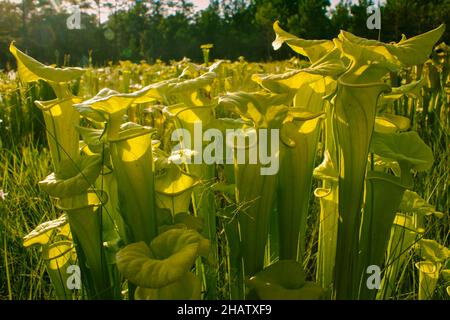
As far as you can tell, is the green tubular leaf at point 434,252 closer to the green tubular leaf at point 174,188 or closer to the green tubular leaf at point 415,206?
the green tubular leaf at point 415,206

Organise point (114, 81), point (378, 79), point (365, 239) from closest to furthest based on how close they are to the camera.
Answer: point (378, 79)
point (365, 239)
point (114, 81)

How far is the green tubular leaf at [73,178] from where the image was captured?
0.81 m

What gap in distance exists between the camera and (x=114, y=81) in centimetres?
468

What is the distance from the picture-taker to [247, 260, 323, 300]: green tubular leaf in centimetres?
83

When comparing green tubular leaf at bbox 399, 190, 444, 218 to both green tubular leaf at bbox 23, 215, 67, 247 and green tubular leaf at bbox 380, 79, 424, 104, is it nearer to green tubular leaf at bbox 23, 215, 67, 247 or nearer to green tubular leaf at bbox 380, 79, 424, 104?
green tubular leaf at bbox 380, 79, 424, 104

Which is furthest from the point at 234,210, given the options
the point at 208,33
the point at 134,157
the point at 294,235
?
the point at 208,33

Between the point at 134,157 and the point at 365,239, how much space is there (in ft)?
1.74

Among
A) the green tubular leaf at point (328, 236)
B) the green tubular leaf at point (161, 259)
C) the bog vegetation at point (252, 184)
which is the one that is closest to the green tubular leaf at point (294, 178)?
the bog vegetation at point (252, 184)

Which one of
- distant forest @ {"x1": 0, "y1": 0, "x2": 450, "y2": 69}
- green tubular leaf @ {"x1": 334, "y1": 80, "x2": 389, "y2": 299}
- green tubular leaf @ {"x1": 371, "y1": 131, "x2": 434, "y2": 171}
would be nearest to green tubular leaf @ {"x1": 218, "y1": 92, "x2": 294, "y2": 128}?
green tubular leaf @ {"x1": 334, "y1": 80, "x2": 389, "y2": 299}

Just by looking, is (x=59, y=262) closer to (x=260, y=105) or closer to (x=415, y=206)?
(x=260, y=105)

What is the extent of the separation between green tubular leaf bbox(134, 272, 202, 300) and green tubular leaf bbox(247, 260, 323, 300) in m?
0.12

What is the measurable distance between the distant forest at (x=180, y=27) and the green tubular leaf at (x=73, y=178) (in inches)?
494

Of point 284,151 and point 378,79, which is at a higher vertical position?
point 378,79
